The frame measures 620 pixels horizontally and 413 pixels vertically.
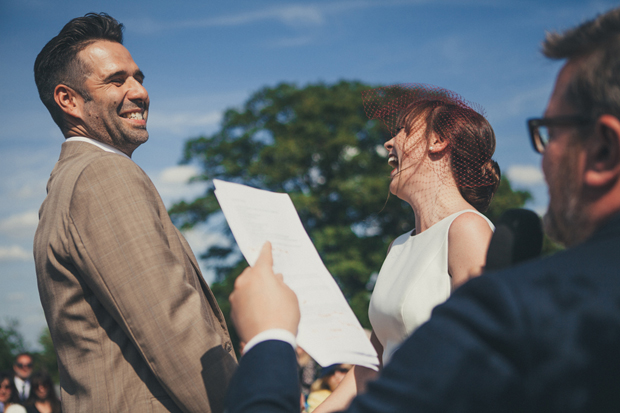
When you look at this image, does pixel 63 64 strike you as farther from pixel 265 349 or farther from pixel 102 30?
pixel 265 349

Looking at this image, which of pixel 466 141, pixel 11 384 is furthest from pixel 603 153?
pixel 11 384

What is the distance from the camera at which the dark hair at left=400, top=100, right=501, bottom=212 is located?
280 cm

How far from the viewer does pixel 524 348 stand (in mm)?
802

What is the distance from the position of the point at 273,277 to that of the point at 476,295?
598mm

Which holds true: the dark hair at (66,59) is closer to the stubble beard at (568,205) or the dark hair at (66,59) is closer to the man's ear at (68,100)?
the man's ear at (68,100)

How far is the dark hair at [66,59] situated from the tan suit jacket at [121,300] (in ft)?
2.08

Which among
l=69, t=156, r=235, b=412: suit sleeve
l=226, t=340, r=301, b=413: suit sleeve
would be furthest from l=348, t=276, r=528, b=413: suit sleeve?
l=69, t=156, r=235, b=412: suit sleeve

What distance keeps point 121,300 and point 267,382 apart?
0.85 metres

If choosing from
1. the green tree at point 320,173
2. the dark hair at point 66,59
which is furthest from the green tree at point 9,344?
the dark hair at point 66,59

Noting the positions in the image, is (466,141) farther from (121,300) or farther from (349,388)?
(121,300)

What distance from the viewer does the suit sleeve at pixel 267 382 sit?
1032 mm

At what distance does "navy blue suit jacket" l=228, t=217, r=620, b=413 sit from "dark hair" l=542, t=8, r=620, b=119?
0.30 m

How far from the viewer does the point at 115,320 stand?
1824 millimetres

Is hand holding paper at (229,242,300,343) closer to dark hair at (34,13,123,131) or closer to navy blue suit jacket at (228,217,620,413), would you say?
navy blue suit jacket at (228,217,620,413)
